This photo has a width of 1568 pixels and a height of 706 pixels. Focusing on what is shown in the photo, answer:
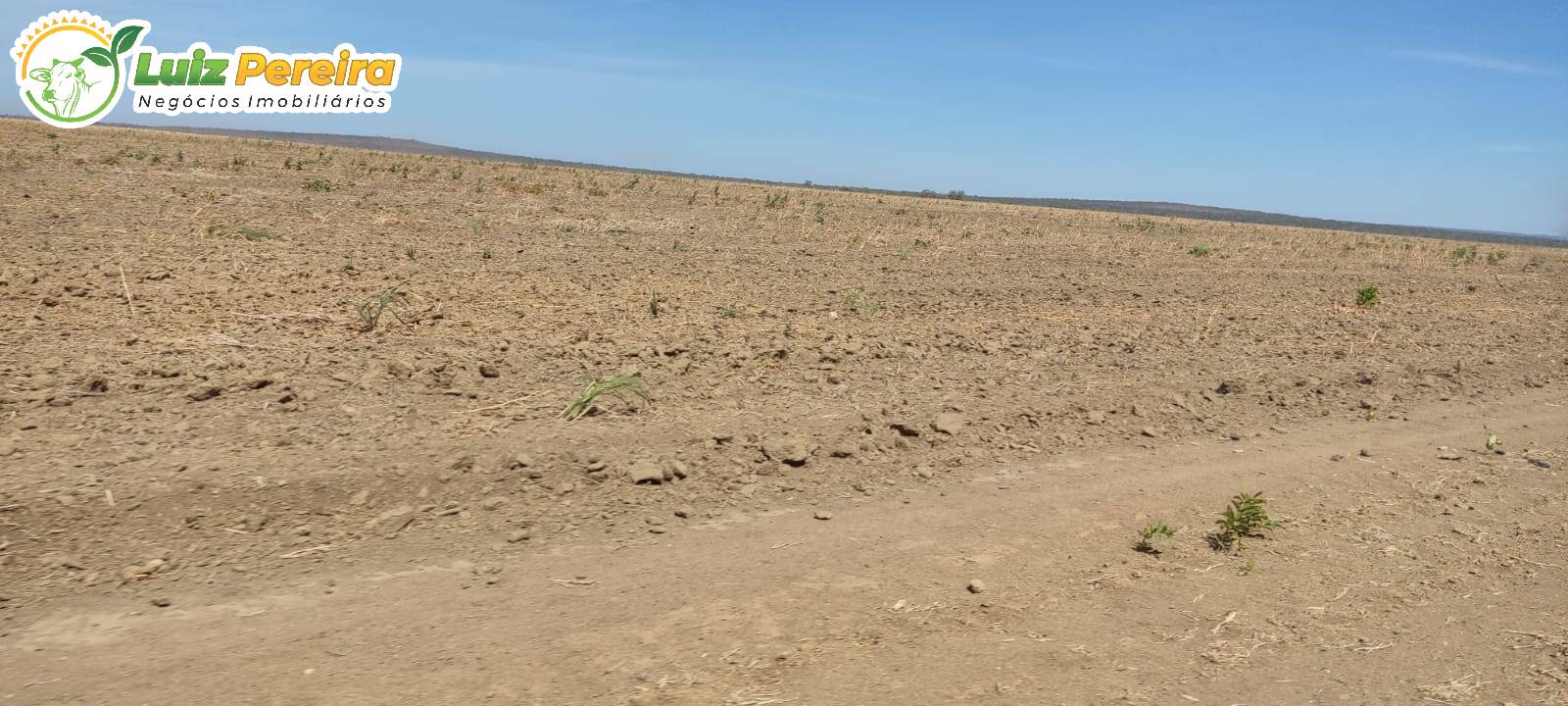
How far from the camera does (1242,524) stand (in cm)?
511

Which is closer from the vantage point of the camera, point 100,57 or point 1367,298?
point 1367,298

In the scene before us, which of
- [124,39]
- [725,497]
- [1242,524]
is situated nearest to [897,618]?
[725,497]

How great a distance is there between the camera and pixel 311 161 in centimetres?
2806

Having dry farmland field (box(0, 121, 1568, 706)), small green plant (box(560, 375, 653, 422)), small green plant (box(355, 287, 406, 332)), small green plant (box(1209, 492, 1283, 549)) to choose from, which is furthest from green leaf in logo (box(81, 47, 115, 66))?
small green plant (box(1209, 492, 1283, 549))

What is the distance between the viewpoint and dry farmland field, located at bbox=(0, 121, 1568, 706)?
3775 mm

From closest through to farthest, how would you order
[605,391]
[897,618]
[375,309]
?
[897,618]
[605,391]
[375,309]

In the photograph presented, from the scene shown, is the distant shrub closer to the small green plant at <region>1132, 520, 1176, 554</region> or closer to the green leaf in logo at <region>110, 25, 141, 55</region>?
the small green plant at <region>1132, 520, 1176, 554</region>

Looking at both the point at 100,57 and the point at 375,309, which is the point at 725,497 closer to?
the point at 375,309

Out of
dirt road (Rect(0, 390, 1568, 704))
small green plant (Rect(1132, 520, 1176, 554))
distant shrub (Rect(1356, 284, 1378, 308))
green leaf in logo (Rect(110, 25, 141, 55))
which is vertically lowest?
dirt road (Rect(0, 390, 1568, 704))

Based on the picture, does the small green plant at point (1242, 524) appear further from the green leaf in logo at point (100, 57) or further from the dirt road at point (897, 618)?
the green leaf in logo at point (100, 57)

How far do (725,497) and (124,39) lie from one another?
23.5 m

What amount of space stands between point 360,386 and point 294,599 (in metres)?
2.41

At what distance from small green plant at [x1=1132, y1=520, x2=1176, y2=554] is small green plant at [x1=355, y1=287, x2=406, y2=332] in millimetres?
5554

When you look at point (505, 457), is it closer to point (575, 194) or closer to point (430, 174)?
point (575, 194)
